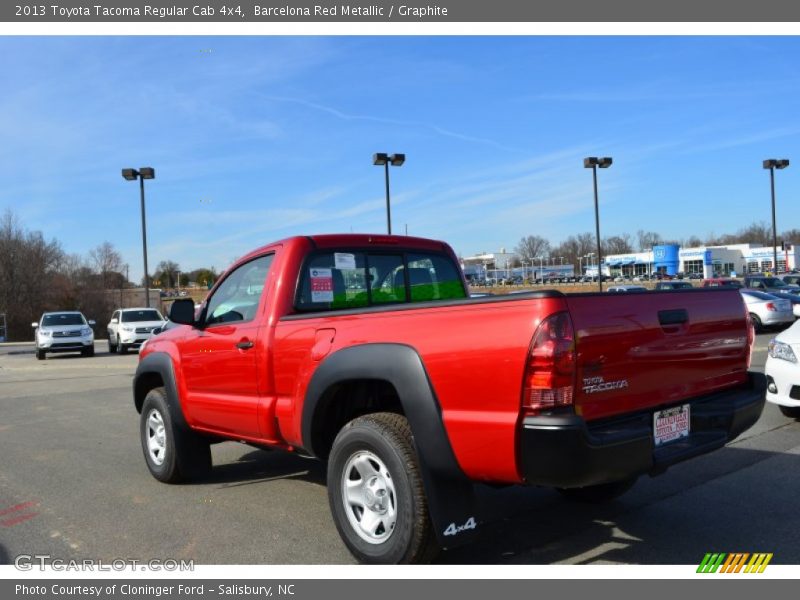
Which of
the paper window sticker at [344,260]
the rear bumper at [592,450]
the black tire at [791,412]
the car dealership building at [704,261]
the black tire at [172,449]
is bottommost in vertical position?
the black tire at [791,412]

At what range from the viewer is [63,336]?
24.1m

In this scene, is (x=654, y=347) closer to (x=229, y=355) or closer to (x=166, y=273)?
(x=229, y=355)

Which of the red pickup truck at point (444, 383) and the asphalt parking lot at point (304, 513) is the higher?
the red pickup truck at point (444, 383)

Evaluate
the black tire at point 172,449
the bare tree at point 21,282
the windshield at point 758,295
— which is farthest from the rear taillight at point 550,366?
the bare tree at point 21,282

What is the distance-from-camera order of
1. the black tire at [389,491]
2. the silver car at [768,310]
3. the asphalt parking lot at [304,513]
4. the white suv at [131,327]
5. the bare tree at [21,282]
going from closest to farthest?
the black tire at [389,491], the asphalt parking lot at [304,513], the silver car at [768,310], the white suv at [131,327], the bare tree at [21,282]

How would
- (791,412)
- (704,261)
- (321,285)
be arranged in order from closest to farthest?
(321,285) → (791,412) → (704,261)

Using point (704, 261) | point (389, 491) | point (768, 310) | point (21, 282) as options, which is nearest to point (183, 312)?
point (389, 491)

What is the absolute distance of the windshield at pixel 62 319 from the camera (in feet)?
81.6

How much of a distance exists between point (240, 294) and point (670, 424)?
3.27 m

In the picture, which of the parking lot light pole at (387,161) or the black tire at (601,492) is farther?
the parking lot light pole at (387,161)

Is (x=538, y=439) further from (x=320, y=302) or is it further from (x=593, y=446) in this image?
(x=320, y=302)

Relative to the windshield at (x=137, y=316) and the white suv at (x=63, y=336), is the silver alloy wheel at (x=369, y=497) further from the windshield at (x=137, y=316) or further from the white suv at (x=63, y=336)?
the white suv at (x=63, y=336)

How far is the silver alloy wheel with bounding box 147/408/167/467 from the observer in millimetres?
6336

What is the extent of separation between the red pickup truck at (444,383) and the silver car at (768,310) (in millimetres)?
18326
